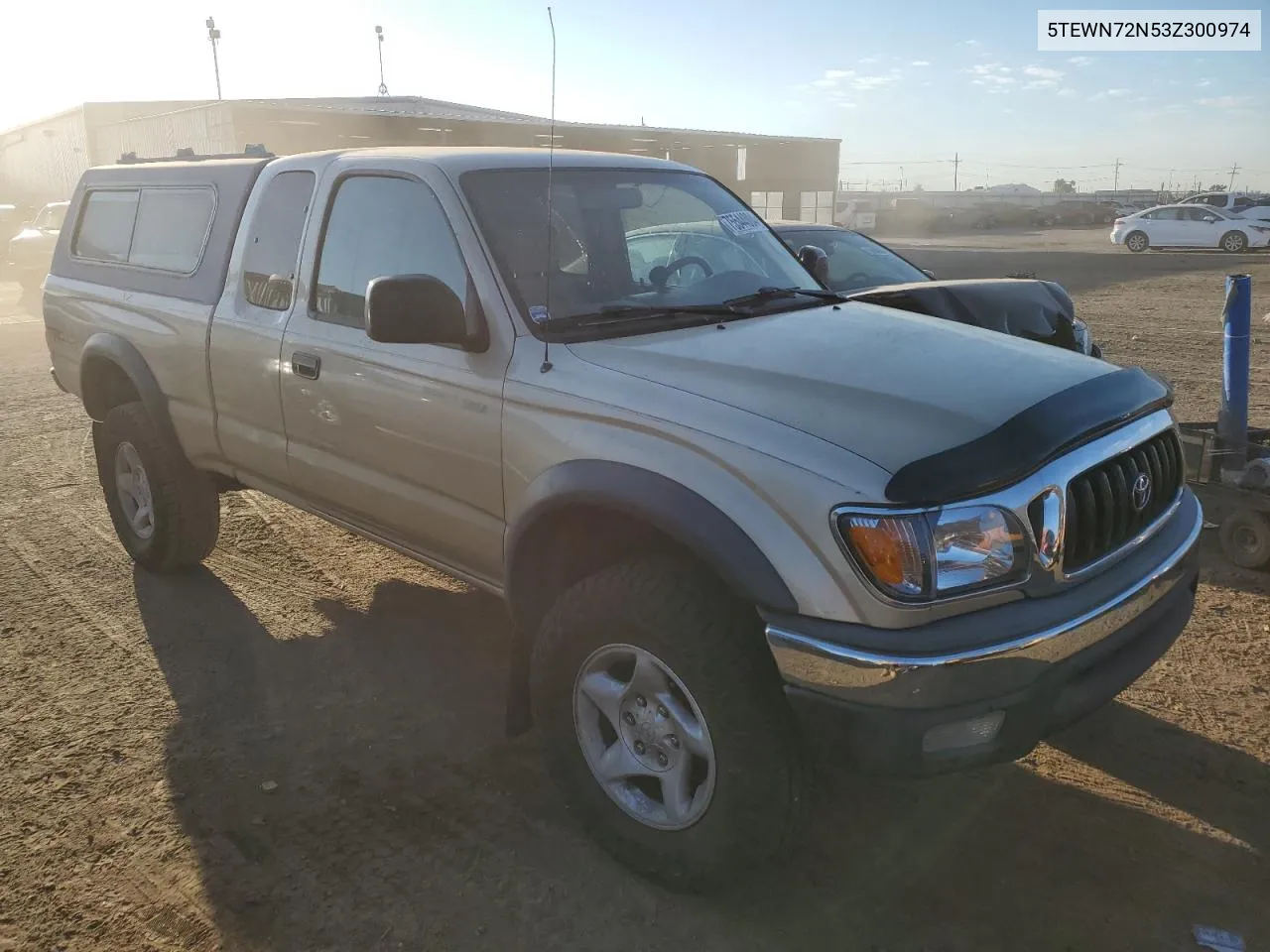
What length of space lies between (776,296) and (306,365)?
1.74m

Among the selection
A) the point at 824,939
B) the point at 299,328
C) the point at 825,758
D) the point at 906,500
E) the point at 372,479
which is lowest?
the point at 824,939

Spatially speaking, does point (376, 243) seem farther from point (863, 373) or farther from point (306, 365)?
point (863, 373)

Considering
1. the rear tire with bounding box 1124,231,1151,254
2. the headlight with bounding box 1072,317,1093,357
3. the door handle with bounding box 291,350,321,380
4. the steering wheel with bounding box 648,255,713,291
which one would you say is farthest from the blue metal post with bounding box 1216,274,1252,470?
the rear tire with bounding box 1124,231,1151,254

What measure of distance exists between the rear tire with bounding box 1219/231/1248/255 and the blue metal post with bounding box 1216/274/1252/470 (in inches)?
1001

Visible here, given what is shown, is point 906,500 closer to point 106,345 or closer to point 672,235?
point 672,235

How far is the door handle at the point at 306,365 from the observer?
367 centimetres

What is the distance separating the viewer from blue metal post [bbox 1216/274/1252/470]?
5.04m

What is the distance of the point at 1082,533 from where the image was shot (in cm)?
248

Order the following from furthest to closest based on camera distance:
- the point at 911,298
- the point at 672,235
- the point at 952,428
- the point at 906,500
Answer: the point at 911,298 → the point at 672,235 → the point at 952,428 → the point at 906,500

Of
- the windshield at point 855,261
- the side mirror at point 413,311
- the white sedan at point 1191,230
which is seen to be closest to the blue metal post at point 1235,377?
the windshield at point 855,261

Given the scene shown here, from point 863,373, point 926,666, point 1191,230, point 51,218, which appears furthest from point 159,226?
point 1191,230

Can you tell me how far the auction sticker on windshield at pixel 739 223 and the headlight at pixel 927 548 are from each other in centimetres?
197

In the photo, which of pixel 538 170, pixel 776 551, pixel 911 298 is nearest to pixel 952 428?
pixel 776 551

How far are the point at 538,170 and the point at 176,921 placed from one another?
260 centimetres
